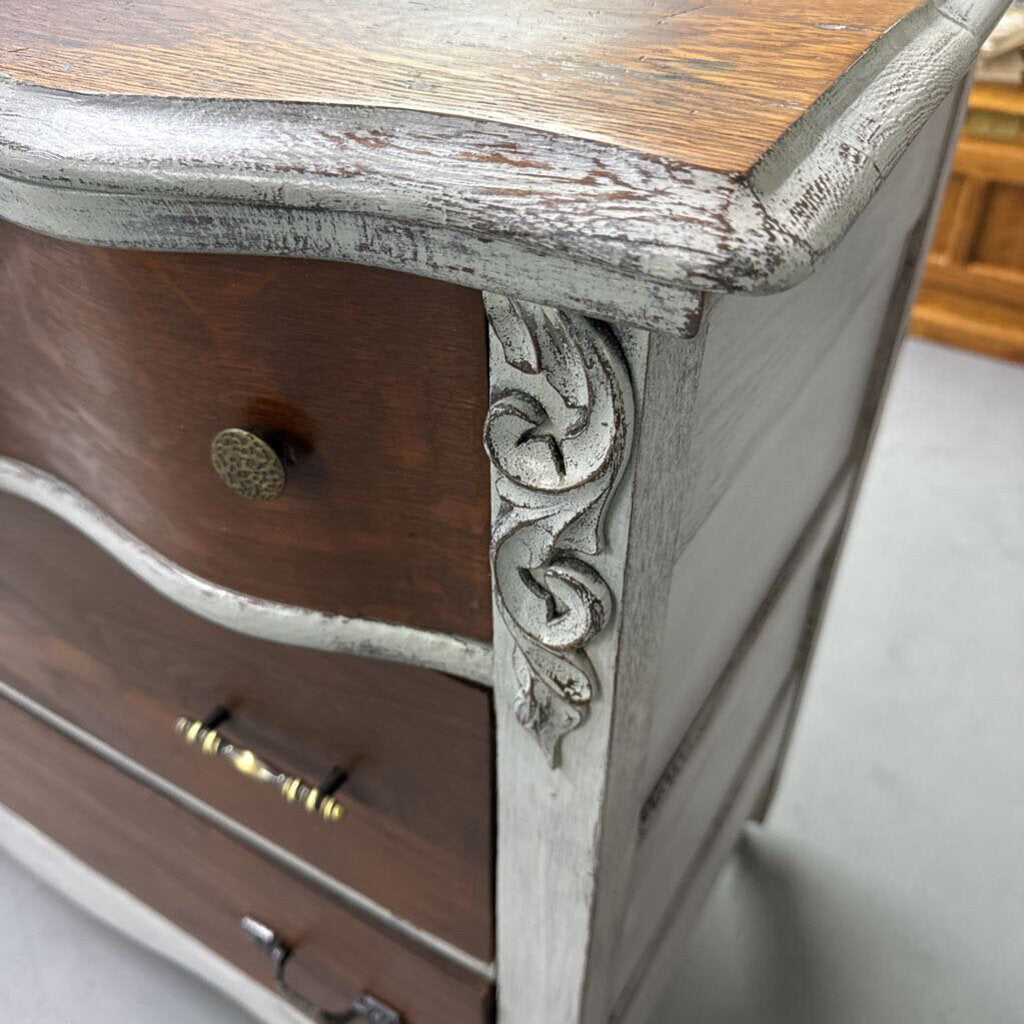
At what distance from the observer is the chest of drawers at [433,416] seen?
0.83ft

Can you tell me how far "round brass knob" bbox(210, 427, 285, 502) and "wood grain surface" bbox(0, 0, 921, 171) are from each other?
121 mm

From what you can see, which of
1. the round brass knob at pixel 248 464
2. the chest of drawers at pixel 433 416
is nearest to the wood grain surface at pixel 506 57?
the chest of drawers at pixel 433 416

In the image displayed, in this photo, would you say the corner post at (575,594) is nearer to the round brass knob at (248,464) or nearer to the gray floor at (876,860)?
the round brass knob at (248,464)

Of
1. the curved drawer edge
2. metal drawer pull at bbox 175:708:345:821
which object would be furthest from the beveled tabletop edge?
metal drawer pull at bbox 175:708:345:821

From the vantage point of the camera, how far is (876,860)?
3.29ft

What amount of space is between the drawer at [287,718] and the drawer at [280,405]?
6 centimetres

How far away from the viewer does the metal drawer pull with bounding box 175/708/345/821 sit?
19.2 inches

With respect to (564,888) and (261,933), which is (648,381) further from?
(261,933)

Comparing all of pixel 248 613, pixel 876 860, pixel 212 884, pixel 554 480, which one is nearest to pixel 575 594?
pixel 554 480

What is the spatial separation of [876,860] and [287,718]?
752 mm

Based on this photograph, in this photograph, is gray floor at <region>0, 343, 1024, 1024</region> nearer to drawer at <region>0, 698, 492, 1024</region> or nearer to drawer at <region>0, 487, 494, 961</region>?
drawer at <region>0, 698, 492, 1024</region>

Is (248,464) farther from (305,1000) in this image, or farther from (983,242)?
(983,242)

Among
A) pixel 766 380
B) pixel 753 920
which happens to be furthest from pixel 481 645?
pixel 753 920

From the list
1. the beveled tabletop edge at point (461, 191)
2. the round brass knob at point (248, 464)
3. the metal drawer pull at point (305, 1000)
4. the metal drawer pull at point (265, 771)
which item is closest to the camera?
the beveled tabletop edge at point (461, 191)
